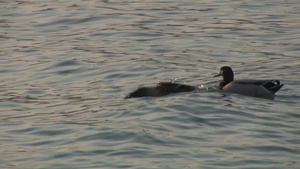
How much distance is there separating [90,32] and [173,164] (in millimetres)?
11074

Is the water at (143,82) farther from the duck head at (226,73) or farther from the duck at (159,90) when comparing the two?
the duck head at (226,73)

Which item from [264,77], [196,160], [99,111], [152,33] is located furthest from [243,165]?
[152,33]

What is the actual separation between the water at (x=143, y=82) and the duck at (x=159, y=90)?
156 mm

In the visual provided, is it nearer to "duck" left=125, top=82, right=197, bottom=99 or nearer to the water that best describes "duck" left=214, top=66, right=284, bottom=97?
the water

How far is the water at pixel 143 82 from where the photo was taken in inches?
431

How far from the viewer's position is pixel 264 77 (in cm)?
1600

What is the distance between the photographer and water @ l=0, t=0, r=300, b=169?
35.9ft

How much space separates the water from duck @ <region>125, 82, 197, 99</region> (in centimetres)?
16

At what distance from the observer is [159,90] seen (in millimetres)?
14500

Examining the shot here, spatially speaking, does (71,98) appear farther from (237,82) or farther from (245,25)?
(245,25)

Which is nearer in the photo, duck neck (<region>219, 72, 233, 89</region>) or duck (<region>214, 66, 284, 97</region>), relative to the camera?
duck (<region>214, 66, 284, 97</region>)

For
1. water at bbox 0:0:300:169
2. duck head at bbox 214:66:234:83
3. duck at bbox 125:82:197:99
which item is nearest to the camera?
water at bbox 0:0:300:169

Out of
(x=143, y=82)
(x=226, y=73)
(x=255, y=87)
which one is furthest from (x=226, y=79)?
(x=143, y=82)

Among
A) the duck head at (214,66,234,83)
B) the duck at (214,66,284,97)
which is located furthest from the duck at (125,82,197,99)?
the duck head at (214,66,234,83)
